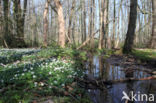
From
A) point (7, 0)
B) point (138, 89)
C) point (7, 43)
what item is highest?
point (7, 0)

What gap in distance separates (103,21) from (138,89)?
13.9m

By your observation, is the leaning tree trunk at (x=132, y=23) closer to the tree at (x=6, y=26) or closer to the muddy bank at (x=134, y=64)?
the muddy bank at (x=134, y=64)

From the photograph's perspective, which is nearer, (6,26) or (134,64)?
(134,64)

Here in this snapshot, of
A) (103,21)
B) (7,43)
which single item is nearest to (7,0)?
(7,43)

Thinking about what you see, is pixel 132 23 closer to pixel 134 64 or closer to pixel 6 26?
pixel 134 64

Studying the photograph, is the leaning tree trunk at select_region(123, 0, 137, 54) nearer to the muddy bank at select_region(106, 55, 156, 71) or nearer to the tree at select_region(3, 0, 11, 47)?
the muddy bank at select_region(106, 55, 156, 71)

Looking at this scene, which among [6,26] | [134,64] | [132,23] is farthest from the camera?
[6,26]

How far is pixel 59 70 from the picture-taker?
4094mm

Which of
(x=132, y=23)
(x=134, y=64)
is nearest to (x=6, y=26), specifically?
(x=132, y=23)

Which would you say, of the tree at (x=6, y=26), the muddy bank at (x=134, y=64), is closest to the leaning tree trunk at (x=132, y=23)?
the muddy bank at (x=134, y=64)

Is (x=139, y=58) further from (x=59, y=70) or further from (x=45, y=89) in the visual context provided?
(x=45, y=89)

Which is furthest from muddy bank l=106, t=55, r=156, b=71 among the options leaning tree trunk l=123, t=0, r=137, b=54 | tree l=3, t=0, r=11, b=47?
tree l=3, t=0, r=11, b=47

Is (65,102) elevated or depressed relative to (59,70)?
depressed

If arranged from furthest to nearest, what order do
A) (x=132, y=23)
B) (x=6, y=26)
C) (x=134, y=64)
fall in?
Result: (x=6, y=26), (x=132, y=23), (x=134, y=64)
